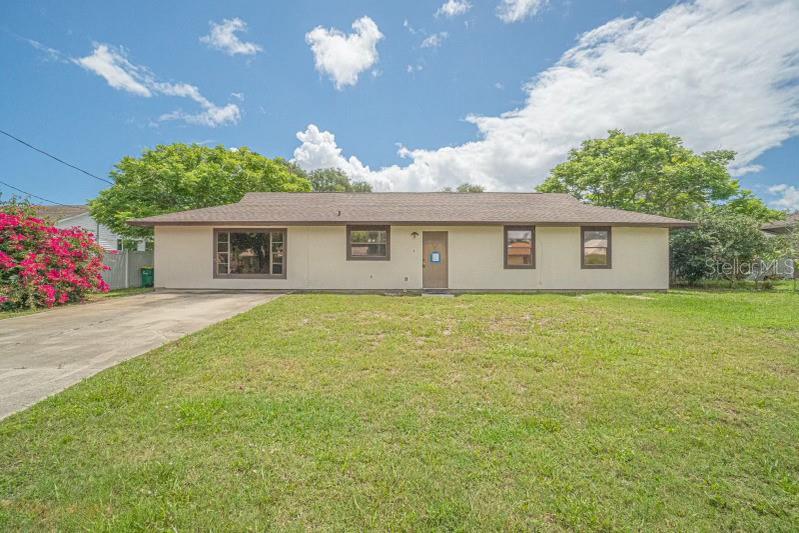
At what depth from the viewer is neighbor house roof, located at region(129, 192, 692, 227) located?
1072 centimetres

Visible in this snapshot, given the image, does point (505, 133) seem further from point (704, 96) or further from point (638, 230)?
point (638, 230)

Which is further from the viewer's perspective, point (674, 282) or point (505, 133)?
point (505, 133)

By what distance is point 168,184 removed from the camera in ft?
53.4

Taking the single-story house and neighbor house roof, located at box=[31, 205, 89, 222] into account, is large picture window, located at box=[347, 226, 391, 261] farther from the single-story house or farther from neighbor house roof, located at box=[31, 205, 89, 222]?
neighbor house roof, located at box=[31, 205, 89, 222]

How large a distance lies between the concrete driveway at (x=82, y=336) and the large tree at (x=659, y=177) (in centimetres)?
1962

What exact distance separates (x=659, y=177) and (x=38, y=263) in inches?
1007

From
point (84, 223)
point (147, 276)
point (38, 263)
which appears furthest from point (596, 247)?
point (84, 223)

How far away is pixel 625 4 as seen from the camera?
11000 millimetres

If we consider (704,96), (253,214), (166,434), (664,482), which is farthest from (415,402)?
(704,96)

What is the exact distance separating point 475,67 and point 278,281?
11.6m

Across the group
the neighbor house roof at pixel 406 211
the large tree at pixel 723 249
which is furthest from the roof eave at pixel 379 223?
the large tree at pixel 723 249

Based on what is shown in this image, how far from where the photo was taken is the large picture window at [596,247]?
36.8 feet

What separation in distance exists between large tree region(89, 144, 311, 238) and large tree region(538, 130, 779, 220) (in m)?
20.6

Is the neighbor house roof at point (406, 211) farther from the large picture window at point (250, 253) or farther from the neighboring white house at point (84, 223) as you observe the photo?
the neighboring white house at point (84, 223)
